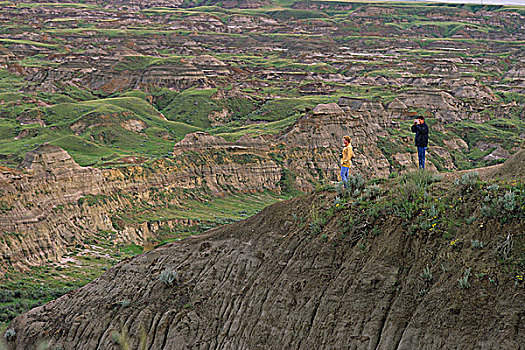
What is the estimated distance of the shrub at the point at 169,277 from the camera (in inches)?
727

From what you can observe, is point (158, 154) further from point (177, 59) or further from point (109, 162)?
point (177, 59)

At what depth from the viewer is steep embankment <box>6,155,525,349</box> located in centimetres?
1244

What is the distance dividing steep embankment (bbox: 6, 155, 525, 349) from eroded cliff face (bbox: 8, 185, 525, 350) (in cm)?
3

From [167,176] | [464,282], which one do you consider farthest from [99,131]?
[464,282]

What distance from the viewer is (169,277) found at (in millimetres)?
18594

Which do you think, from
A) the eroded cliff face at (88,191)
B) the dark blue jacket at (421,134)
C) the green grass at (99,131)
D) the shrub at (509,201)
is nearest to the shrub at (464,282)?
the shrub at (509,201)

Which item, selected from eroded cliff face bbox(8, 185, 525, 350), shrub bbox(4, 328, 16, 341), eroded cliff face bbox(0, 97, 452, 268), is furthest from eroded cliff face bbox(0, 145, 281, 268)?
eroded cliff face bbox(8, 185, 525, 350)

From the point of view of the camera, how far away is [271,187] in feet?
222

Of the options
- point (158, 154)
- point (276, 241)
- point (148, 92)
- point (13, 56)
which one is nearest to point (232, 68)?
point (148, 92)

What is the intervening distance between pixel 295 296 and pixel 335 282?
1.26 metres

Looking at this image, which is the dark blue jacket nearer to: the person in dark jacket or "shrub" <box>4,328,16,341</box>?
the person in dark jacket

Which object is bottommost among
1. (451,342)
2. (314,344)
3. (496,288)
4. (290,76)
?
(290,76)

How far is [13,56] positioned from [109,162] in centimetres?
9568

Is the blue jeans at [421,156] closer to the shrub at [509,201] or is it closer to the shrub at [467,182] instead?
the shrub at [467,182]
